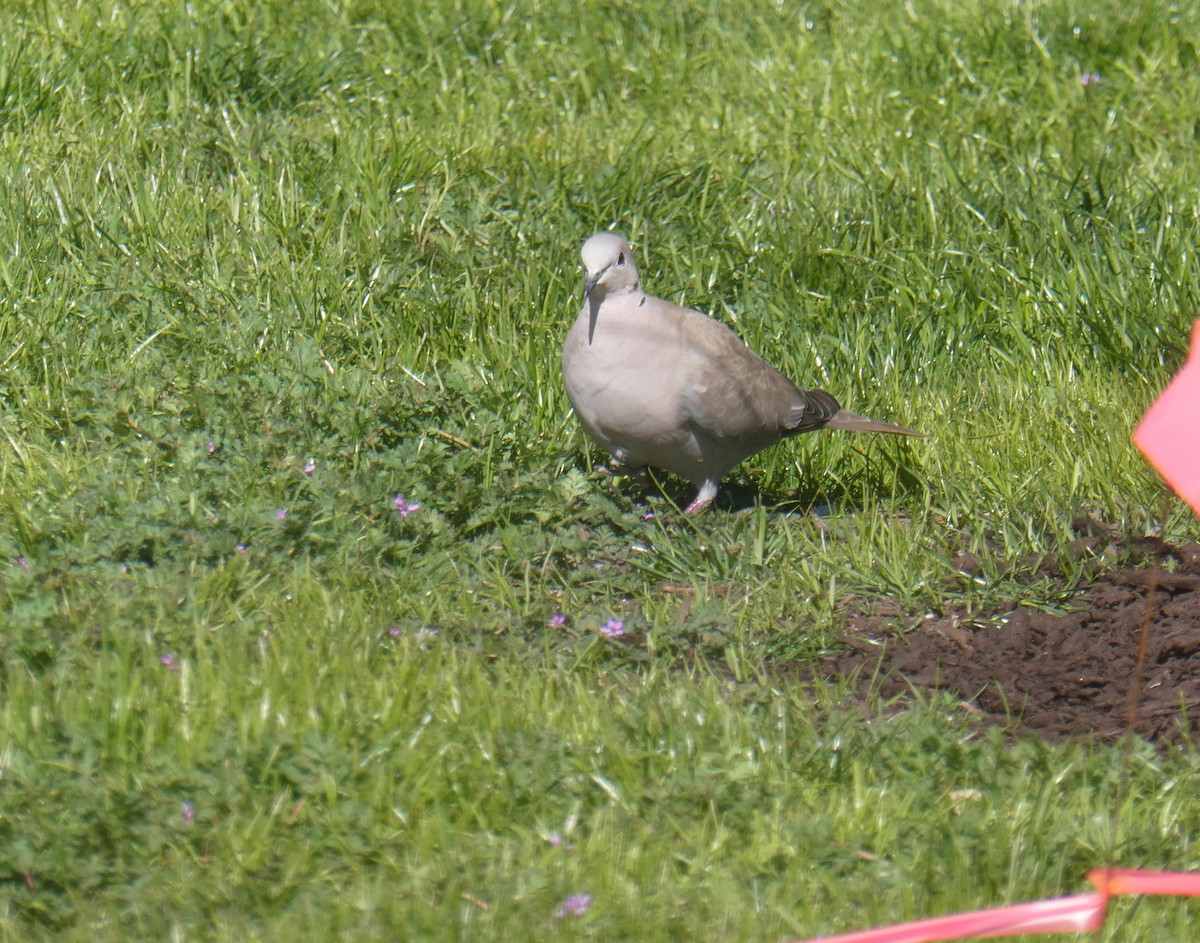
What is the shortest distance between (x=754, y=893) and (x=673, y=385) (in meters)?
1.98

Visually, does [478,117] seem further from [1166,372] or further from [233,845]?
[233,845]

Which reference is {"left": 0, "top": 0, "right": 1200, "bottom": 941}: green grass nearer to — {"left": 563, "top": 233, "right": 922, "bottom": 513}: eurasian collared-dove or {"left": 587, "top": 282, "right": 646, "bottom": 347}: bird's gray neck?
{"left": 563, "top": 233, "right": 922, "bottom": 513}: eurasian collared-dove

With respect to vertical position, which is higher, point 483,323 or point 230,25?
point 230,25

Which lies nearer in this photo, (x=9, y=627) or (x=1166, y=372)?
(x=9, y=627)

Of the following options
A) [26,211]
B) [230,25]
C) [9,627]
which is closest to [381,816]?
[9,627]

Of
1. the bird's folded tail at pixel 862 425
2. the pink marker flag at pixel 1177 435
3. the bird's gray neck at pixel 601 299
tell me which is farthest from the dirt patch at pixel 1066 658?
the bird's gray neck at pixel 601 299

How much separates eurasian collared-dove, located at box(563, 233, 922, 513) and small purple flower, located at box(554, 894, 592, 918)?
1941mm

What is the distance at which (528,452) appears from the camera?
4.93m

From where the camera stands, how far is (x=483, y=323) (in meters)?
5.54

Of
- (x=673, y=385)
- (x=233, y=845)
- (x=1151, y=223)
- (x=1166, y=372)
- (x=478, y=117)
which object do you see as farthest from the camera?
(x=478, y=117)

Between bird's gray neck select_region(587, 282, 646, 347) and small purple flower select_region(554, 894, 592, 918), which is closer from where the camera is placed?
small purple flower select_region(554, 894, 592, 918)

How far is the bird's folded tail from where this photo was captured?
199 inches

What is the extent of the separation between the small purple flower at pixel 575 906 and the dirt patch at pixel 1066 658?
130 centimetres

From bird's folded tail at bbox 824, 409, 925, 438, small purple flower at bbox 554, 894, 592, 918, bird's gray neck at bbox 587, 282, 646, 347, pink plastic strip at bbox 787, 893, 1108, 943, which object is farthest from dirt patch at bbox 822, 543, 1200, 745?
small purple flower at bbox 554, 894, 592, 918
